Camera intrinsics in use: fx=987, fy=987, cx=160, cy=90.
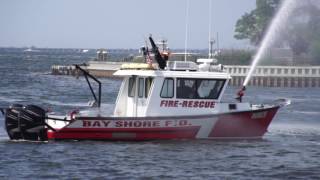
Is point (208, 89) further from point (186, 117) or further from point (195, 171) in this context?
point (195, 171)

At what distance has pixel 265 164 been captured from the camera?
3303 centimetres

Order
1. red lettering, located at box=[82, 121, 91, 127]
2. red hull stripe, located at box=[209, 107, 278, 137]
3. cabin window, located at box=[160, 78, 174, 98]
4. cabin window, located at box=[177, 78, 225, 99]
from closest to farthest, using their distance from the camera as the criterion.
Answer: red lettering, located at box=[82, 121, 91, 127] → cabin window, located at box=[160, 78, 174, 98] → cabin window, located at box=[177, 78, 225, 99] → red hull stripe, located at box=[209, 107, 278, 137]

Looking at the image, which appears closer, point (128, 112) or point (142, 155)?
point (142, 155)

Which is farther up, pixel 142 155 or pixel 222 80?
pixel 222 80

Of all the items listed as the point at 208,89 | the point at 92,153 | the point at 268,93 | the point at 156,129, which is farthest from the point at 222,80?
the point at 268,93

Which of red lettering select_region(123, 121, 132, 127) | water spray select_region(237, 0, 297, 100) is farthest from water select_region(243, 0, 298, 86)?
red lettering select_region(123, 121, 132, 127)

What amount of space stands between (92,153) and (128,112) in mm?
3875

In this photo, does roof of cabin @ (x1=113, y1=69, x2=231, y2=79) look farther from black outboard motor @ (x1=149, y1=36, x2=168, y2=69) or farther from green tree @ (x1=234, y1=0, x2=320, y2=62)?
green tree @ (x1=234, y1=0, x2=320, y2=62)

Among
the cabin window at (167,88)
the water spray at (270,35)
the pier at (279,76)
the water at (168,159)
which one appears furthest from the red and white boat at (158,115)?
the pier at (279,76)

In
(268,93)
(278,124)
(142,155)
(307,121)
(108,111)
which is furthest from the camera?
(268,93)

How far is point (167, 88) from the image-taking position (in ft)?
122

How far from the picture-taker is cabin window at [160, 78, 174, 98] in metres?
37.0

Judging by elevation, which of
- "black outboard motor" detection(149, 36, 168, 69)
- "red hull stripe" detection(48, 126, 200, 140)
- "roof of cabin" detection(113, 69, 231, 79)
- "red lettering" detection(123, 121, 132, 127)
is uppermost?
"black outboard motor" detection(149, 36, 168, 69)

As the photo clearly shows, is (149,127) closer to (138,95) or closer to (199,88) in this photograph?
(138,95)
